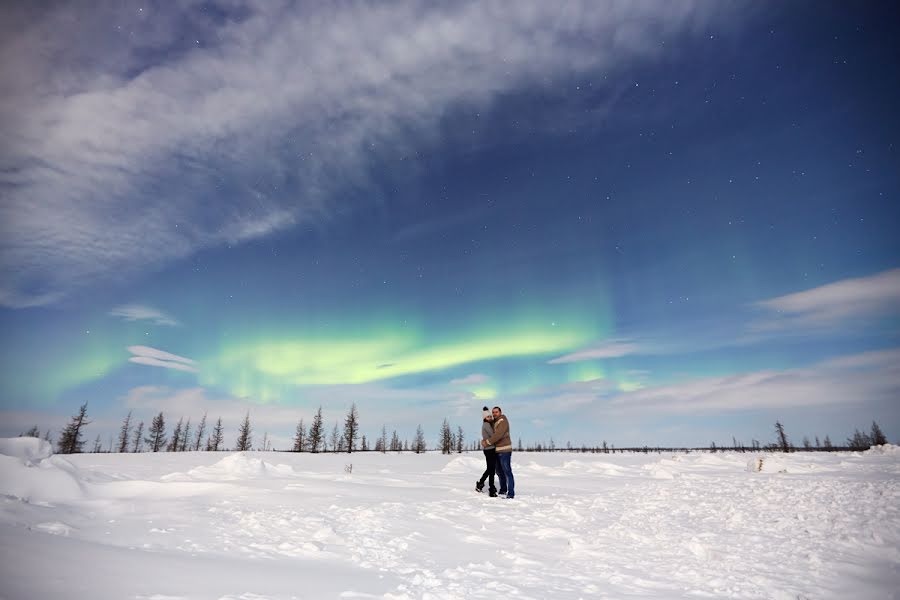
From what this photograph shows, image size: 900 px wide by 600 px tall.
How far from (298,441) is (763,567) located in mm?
97285

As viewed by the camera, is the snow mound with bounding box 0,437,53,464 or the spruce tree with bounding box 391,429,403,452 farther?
the spruce tree with bounding box 391,429,403,452

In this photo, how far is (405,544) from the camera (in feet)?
18.9

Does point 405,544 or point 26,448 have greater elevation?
point 26,448

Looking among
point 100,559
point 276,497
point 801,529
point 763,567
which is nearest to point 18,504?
point 100,559

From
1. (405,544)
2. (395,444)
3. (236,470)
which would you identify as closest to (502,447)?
(405,544)

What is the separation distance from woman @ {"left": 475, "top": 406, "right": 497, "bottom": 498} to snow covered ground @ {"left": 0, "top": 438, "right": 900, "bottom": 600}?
1.28m

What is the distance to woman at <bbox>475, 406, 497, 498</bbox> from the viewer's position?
1075 cm

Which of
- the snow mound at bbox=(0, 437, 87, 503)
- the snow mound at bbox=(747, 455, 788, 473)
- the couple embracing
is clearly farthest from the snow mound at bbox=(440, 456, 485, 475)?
the snow mound at bbox=(0, 437, 87, 503)

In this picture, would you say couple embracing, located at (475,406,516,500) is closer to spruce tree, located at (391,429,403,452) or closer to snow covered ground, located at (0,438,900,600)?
snow covered ground, located at (0,438,900,600)

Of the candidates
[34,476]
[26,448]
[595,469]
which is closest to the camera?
[34,476]

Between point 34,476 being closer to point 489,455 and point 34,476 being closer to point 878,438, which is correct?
point 489,455

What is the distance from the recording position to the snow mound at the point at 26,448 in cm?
702

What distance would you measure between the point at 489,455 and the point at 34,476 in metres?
8.76

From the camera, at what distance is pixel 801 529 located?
22.3ft
